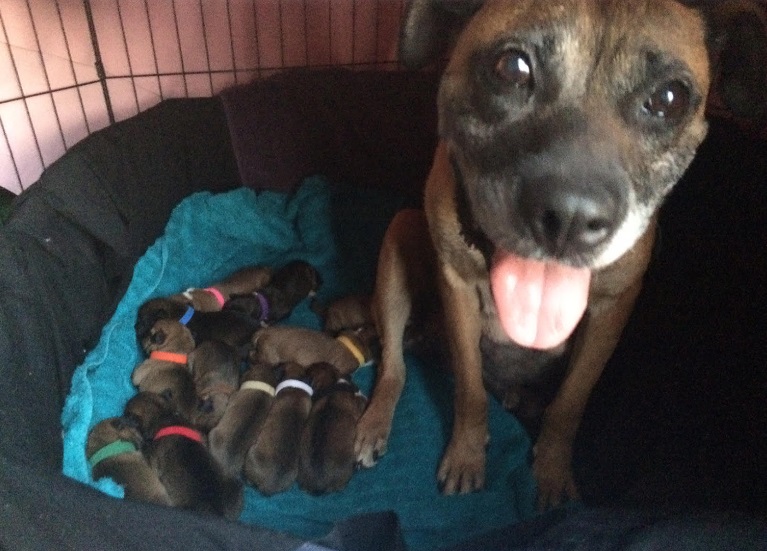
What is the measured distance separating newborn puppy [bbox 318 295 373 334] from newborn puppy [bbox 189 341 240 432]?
468 mm

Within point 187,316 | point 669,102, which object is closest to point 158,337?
point 187,316

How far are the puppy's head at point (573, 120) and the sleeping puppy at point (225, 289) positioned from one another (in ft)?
4.89

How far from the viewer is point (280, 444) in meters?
1.99

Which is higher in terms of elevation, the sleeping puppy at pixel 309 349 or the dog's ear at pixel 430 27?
the dog's ear at pixel 430 27

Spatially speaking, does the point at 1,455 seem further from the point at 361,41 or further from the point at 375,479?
the point at 361,41

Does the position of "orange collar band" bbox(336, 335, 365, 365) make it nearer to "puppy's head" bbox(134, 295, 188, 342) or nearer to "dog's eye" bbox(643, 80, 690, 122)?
"puppy's head" bbox(134, 295, 188, 342)

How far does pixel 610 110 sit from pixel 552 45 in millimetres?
179

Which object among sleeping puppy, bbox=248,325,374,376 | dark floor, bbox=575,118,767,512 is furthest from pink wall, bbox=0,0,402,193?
dark floor, bbox=575,118,767,512

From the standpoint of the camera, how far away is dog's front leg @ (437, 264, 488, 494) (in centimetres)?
183

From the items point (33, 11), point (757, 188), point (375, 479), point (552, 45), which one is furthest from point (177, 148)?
point (757, 188)

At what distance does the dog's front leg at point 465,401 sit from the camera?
1830 millimetres

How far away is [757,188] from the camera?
201cm

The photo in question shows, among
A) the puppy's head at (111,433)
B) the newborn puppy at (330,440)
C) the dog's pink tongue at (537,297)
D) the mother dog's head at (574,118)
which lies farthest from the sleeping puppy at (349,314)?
the mother dog's head at (574,118)

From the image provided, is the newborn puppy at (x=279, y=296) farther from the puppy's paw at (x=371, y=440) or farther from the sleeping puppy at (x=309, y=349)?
the puppy's paw at (x=371, y=440)
